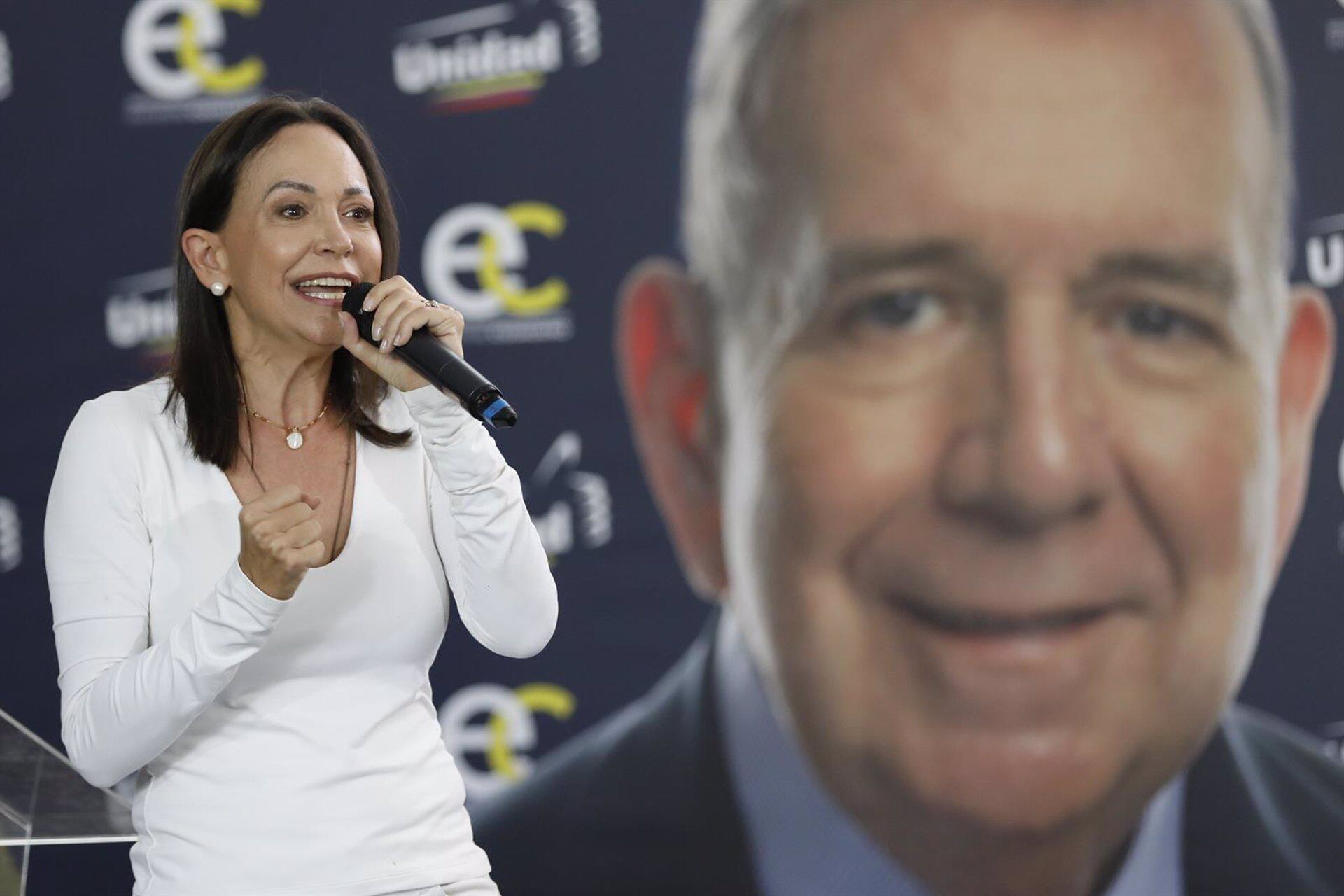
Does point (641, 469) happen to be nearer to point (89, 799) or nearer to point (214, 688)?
point (89, 799)

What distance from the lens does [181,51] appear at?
2.24 meters

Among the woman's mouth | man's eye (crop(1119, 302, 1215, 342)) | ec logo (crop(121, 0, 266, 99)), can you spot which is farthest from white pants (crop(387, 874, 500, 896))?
ec logo (crop(121, 0, 266, 99))

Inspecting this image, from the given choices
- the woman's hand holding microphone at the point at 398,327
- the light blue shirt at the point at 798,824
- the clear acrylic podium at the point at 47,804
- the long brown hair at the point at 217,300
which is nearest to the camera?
the woman's hand holding microphone at the point at 398,327

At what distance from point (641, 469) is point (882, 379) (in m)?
0.43

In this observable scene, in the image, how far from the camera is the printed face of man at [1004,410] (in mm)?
2037

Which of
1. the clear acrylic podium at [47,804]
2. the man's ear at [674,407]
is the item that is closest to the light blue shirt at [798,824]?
the man's ear at [674,407]

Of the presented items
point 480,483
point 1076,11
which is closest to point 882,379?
point 1076,11

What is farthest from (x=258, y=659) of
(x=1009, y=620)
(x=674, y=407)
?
(x=1009, y=620)

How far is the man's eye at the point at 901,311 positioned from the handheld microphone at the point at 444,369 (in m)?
1.05

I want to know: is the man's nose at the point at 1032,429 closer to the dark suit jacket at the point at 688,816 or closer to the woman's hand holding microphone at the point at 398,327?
the dark suit jacket at the point at 688,816

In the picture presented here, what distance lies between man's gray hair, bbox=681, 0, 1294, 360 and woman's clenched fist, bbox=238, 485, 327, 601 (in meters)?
1.20

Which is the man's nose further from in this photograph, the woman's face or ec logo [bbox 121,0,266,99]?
ec logo [bbox 121,0,266,99]

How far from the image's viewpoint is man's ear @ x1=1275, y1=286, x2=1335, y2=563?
2203mm

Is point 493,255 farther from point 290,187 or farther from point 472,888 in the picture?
point 472,888
